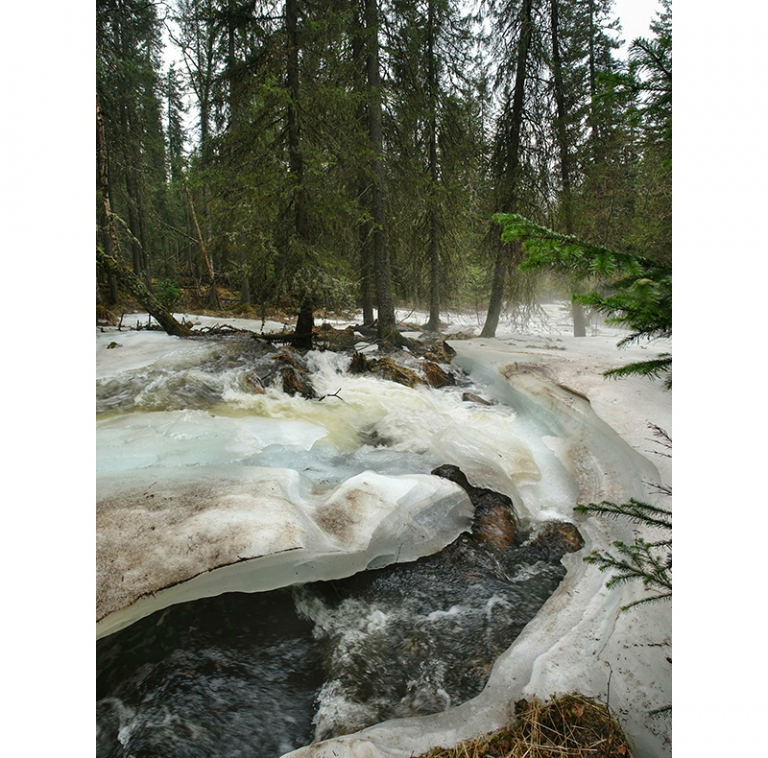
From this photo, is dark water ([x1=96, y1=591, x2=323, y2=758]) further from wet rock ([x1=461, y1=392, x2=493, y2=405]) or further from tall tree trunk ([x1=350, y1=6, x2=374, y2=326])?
tall tree trunk ([x1=350, y1=6, x2=374, y2=326])

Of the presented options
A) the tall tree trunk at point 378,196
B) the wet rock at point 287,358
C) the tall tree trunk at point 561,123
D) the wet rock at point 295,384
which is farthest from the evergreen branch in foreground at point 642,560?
the tall tree trunk at point 378,196

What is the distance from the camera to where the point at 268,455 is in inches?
110

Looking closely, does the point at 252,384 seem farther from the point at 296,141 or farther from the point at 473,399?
the point at 296,141

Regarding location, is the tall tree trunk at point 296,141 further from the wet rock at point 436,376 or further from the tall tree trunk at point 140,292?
the wet rock at point 436,376

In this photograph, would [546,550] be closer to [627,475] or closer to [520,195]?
[627,475]

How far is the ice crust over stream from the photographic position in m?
1.59

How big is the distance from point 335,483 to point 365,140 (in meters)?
5.17

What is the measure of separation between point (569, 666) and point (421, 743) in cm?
64

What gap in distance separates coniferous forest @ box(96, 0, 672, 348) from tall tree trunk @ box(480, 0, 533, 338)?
0.8 inches

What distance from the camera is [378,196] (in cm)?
609

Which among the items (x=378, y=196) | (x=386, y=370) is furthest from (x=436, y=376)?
(x=378, y=196)

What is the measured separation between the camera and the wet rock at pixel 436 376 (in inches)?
191
